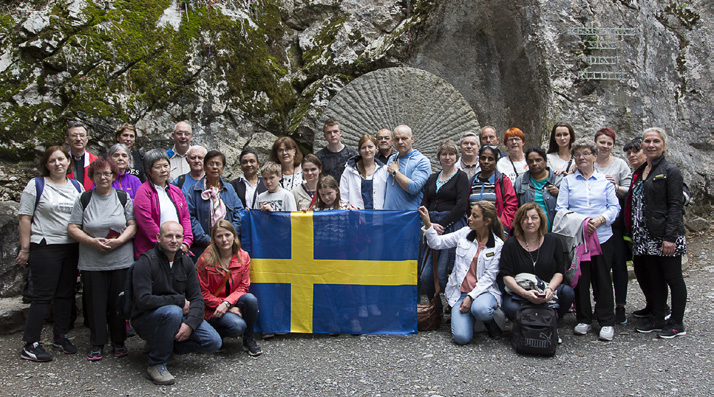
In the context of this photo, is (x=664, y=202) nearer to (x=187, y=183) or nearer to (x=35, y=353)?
(x=187, y=183)

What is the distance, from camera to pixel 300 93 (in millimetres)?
7363

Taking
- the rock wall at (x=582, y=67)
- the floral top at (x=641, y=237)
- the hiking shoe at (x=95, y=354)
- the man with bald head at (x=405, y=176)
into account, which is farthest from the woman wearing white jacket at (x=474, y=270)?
the rock wall at (x=582, y=67)

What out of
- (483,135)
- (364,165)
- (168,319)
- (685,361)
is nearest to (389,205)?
(364,165)

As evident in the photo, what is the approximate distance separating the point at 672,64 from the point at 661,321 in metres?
4.64

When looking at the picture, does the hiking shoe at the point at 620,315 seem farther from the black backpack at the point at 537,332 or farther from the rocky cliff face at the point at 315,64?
the rocky cliff face at the point at 315,64

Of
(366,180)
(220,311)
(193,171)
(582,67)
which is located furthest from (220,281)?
(582,67)

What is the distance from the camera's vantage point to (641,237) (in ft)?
13.1

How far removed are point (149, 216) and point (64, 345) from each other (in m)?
1.11

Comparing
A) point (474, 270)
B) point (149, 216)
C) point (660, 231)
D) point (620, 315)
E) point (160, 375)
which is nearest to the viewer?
point (160, 375)

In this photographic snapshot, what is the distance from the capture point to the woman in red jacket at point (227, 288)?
143 inches

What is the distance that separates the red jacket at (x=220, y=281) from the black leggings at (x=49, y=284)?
3.10 feet

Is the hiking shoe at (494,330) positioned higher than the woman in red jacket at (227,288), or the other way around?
the woman in red jacket at (227,288)

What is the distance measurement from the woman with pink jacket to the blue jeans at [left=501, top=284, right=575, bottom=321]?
2.34 metres

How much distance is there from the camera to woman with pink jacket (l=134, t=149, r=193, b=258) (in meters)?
3.76
